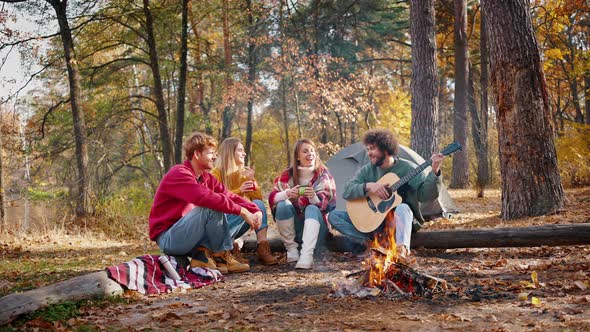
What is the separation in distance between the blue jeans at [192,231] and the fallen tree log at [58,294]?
0.78m

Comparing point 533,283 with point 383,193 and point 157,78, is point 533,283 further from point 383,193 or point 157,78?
point 157,78

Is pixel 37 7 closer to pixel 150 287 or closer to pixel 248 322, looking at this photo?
pixel 150 287

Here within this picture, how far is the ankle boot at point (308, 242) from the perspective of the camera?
5.58 meters

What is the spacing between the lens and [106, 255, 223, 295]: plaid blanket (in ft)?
15.2

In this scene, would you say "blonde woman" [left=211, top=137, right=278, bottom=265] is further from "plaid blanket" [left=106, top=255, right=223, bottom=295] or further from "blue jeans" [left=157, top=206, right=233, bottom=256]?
"plaid blanket" [left=106, top=255, right=223, bottom=295]

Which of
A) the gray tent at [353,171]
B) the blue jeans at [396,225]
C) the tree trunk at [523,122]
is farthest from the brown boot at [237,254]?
the gray tent at [353,171]

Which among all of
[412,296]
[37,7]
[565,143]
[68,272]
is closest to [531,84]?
[412,296]

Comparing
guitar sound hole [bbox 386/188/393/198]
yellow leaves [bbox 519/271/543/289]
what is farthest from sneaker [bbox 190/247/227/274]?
yellow leaves [bbox 519/271/543/289]

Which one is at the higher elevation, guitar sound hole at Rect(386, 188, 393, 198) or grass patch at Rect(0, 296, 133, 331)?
guitar sound hole at Rect(386, 188, 393, 198)

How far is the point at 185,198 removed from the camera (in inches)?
201

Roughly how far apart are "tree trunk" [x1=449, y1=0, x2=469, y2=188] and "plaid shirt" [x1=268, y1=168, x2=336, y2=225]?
12.3 m

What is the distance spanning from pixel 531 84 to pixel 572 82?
13.8 metres

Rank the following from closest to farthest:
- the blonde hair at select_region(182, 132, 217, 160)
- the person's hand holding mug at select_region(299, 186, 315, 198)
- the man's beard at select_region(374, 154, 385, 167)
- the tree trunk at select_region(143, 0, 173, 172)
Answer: the blonde hair at select_region(182, 132, 217, 160), the man's beard at select_region(374, 154, 385, 167), the person's hand holding mug at select_region(299, 186, 315, 198), the tree trunk at select_region(143, 0, 173, 172)

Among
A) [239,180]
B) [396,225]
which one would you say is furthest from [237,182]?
[396,225]
